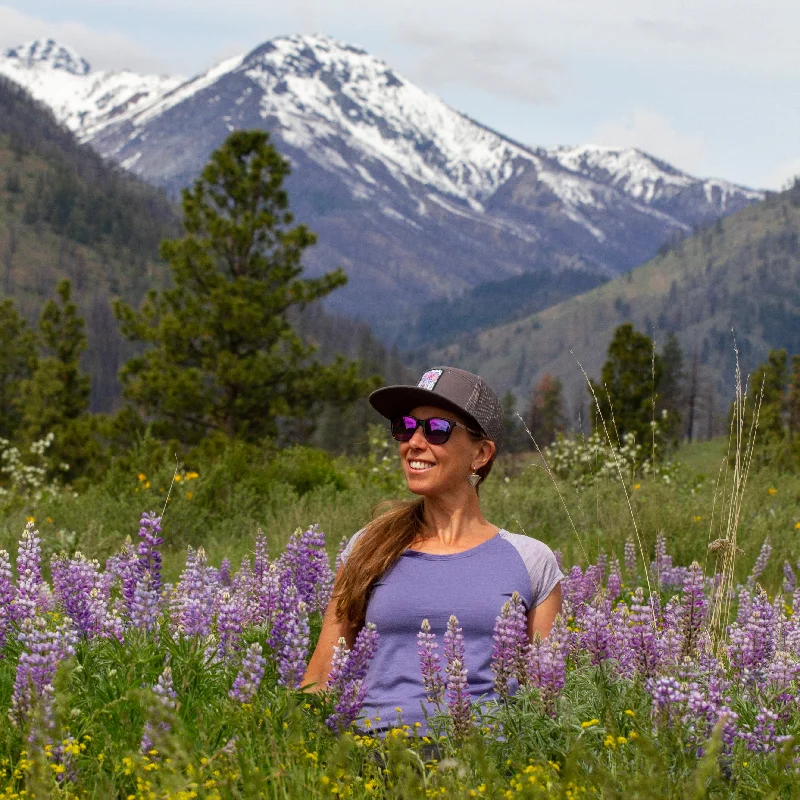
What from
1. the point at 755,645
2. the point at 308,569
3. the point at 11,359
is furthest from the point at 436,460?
the point at 11,359

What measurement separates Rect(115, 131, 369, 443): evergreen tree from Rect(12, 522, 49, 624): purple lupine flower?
76.6 ft

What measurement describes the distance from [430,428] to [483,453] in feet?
1.23

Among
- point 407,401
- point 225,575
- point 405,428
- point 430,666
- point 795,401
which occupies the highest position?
point 795,401

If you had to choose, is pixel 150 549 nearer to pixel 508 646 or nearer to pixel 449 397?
pixel 449 397

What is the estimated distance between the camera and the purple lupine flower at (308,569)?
4.89 meters

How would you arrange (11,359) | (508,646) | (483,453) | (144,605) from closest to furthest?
1. (508,646)
2. (144,605)
3. (483,453)
4. (11,359)

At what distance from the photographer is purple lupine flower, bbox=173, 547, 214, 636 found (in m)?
4.33

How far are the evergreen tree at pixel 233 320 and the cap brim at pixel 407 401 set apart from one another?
2353cm

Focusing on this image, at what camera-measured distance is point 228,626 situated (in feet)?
13.3

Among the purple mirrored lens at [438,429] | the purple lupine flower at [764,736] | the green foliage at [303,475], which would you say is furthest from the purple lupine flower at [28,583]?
the green foliage at [303,475]

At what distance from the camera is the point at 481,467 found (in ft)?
16.3

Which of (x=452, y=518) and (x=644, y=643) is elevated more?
(x=452, y=518)

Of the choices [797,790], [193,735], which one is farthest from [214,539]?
[797,790]

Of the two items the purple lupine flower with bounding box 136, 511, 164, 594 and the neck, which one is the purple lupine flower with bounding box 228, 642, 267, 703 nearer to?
the purple lupine flower with bounding box 136, 511, 164, 594
